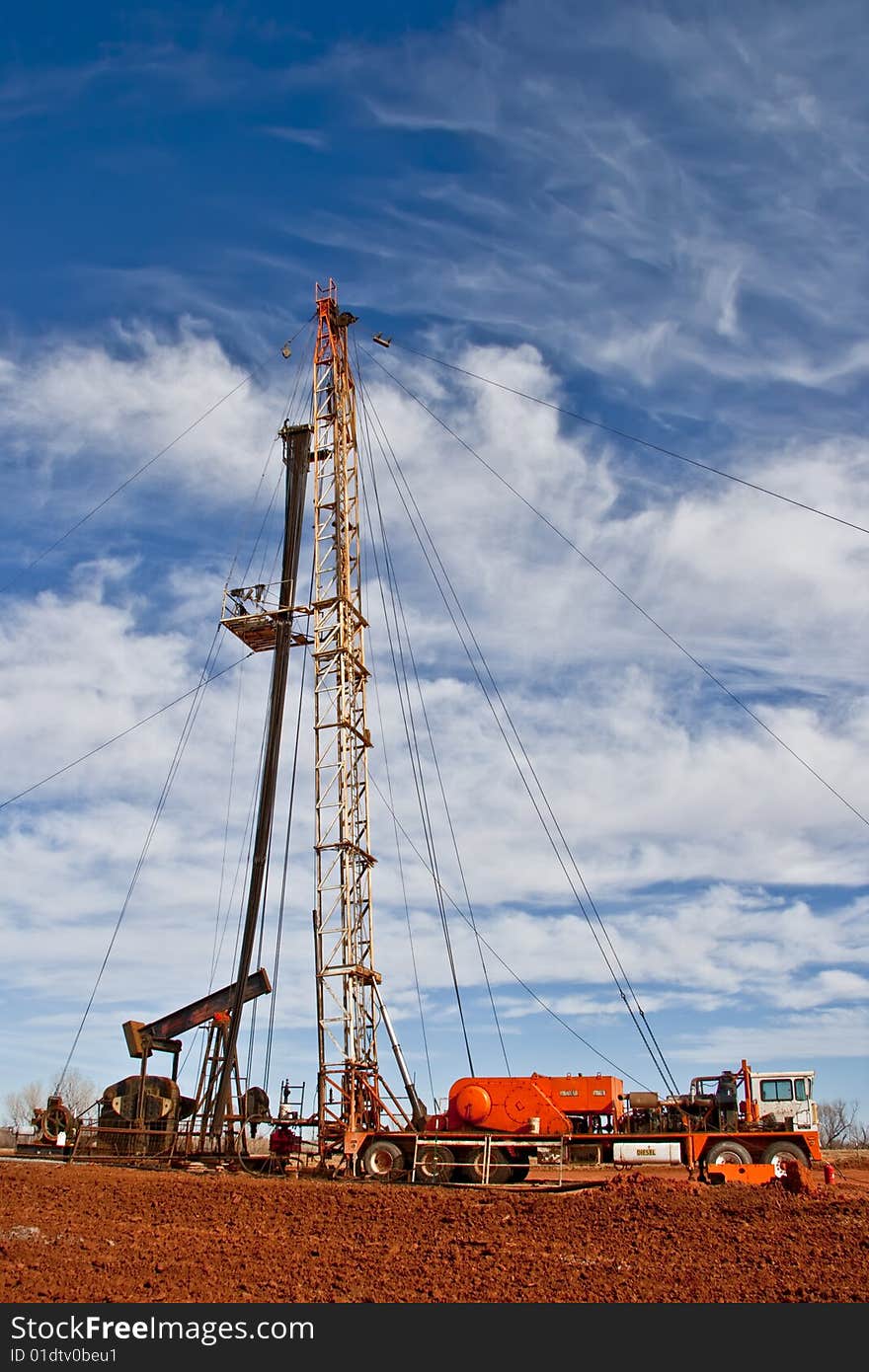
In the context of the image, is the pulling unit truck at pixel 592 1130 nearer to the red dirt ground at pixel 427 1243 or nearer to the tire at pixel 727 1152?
the tire at pixel 727 1152

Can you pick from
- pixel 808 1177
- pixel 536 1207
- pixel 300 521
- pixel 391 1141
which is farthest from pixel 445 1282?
pixel 300 521

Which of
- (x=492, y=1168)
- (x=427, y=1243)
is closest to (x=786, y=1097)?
(x=492, y=1168)

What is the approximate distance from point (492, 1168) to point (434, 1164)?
4.29 ft

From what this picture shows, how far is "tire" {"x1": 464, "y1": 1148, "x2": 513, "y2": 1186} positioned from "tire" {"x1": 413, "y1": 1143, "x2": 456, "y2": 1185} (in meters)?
0.47

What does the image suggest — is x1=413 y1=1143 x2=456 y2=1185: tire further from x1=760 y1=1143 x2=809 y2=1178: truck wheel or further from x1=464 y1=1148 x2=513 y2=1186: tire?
x1=760 y1=1143 x2=809 y2=1178: truck wheel

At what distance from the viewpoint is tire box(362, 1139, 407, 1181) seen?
24.9 m

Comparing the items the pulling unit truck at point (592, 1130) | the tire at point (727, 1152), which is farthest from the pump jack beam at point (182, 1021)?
the tire at point (727, 1152)

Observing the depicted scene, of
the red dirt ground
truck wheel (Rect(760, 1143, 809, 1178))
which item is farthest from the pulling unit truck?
the red dirt ground

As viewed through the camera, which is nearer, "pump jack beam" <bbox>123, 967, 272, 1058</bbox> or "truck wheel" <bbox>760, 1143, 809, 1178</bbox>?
"truck wheel" <bbox>760, 1143, 809, 1178</bbox>

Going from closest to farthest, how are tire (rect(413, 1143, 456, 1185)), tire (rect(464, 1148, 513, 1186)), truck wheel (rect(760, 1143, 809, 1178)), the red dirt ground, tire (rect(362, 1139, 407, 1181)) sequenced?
1. the red dirt ground
2. truck wheel (rect(760, 1143, 809, 1178))
3. tire (rect(464, 1148, 513, 1186))
4. tire (rect(413, 1143, 456, 1185))
5. tire (rect(362, 1139, 407, 1181))

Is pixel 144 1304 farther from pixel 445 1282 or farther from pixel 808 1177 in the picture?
pixel 808 1177

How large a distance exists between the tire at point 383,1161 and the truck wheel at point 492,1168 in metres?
1.70

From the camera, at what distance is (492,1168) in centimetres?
2417

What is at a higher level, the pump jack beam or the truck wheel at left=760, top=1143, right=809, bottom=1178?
the pump jack beam
